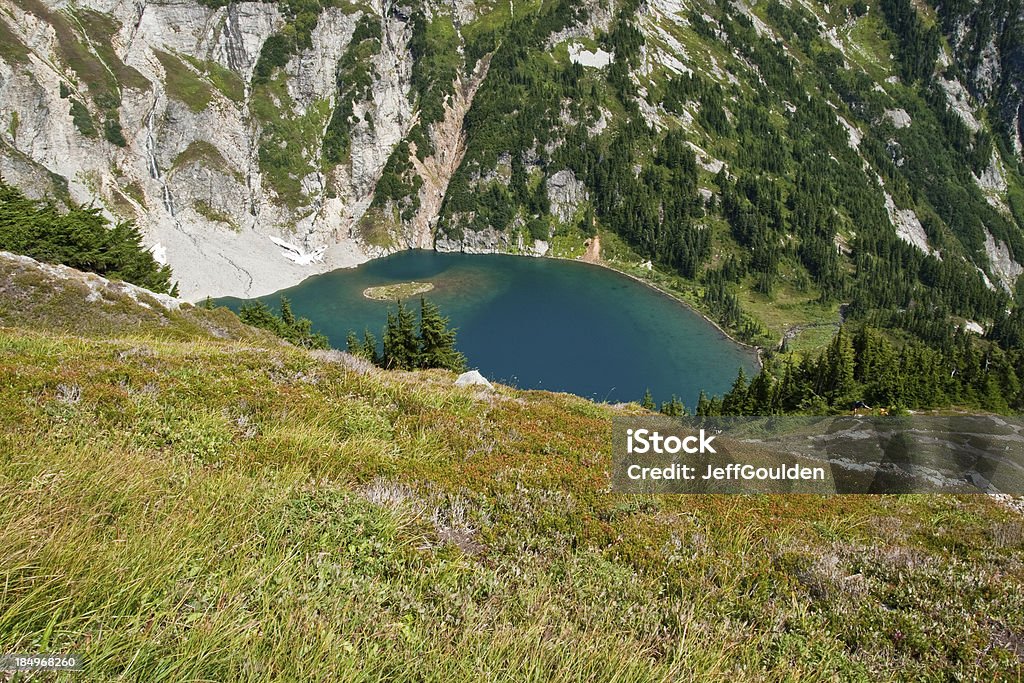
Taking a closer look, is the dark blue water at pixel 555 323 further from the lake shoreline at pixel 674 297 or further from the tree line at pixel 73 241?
the tree line at pixel 73 241

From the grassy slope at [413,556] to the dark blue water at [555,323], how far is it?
256ft

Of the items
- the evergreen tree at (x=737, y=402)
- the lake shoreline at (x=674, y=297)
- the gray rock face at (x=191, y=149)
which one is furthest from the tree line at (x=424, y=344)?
the gray rock face at (x=191, y=149)

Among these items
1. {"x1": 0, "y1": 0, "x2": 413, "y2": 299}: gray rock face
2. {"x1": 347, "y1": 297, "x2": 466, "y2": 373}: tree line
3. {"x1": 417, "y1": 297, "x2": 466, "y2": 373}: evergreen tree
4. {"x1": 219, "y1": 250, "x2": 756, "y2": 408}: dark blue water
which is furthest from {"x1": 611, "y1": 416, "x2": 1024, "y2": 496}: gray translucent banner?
{"x1": 0, "y1": 0, "x2": 413, "y2": 299}: gray rock face

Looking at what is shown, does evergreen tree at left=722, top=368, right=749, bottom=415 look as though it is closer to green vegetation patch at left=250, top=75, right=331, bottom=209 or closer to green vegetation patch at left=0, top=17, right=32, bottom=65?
green vegetation patch at left=250, top=75, right=331, bottom=209

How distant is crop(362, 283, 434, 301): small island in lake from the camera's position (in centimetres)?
14176

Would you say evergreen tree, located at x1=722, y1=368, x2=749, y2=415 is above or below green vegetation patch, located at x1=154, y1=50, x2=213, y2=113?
below

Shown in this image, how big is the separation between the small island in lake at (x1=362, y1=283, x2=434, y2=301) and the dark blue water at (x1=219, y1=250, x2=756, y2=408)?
3001 millimetres

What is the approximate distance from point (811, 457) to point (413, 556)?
10177 mm

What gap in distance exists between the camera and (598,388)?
10075 cm

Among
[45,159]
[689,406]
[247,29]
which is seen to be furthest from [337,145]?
[689,406]

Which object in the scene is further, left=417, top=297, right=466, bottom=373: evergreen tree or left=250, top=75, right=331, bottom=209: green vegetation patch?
left=250, top=75, right=331, bottom=209: green vegetation patch

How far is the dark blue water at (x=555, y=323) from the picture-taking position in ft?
349

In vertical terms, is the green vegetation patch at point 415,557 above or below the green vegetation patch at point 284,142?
below

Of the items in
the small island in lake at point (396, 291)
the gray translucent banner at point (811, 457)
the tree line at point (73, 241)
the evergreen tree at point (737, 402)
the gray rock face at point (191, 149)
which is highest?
the gray rock face at point (191, 149)
